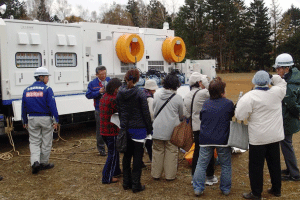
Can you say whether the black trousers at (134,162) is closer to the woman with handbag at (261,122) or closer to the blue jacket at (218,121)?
the blue jacket at (218,121)

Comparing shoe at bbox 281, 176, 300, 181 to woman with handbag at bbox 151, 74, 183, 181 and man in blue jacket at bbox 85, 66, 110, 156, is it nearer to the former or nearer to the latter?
woman with handbag at bbox 151, 74, 183, 181

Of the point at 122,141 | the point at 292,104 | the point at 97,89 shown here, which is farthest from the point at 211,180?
the point at 97,89

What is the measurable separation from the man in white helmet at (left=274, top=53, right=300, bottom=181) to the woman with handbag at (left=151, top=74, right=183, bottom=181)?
153cm

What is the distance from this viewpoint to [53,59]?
725cm

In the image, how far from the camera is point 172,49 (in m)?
9.97

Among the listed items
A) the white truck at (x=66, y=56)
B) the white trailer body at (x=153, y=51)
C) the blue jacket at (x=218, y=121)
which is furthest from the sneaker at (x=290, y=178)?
the white trailer body at (x=153, y=51)

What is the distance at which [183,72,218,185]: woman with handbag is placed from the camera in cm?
469

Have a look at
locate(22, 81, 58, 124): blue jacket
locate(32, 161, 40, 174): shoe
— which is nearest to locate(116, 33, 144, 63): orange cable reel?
locate(22, 81, 58, 124): blue jacket

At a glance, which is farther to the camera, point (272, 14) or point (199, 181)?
point (272, 14)

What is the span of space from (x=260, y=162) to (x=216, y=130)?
2.21ft

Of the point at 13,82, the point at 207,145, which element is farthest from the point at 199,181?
the point at 13,82

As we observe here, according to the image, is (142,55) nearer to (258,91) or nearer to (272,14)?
(258,91)

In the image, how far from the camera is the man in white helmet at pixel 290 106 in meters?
4.68

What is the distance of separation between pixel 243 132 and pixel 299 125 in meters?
1.17
